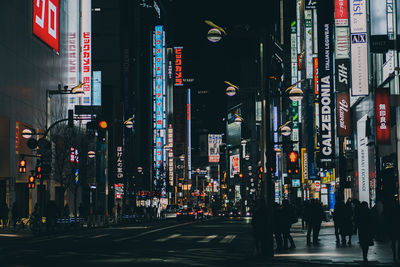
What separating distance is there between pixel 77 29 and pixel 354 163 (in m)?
33.5

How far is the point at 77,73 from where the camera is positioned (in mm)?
73438

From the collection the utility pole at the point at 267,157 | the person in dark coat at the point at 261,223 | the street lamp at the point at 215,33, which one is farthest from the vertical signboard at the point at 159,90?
the street lamp at the point at 215,33

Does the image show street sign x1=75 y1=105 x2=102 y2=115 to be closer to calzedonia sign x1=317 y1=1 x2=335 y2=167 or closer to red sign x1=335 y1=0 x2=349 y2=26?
red sign x1=335 y1=0 x2=349 y2=26

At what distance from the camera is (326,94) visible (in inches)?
2344

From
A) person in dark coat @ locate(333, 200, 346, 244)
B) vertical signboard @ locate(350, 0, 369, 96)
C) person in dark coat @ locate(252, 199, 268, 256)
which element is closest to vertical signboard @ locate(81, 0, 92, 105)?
vertical signboard @ locate(350, 0, 369, 96)

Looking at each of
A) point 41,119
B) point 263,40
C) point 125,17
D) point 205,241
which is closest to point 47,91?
point 41,119

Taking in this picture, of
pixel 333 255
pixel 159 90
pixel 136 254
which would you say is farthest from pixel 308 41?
pixel 159 90

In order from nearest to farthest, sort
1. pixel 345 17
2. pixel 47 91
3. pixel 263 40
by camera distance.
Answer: pixel 263 40 < pixel 345 17 < pixel 47 91

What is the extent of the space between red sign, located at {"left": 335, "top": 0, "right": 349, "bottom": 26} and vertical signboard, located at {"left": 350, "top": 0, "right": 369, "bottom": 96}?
17.2ft

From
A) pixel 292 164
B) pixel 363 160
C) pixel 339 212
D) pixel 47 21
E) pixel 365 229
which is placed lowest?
pixel 365 229

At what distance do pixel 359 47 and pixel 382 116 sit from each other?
982 centimetres

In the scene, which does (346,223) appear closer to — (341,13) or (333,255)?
(333,255)

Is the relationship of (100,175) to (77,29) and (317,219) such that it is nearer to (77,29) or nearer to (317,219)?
(77,29)

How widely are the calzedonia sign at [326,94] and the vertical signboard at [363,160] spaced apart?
6499 mm
